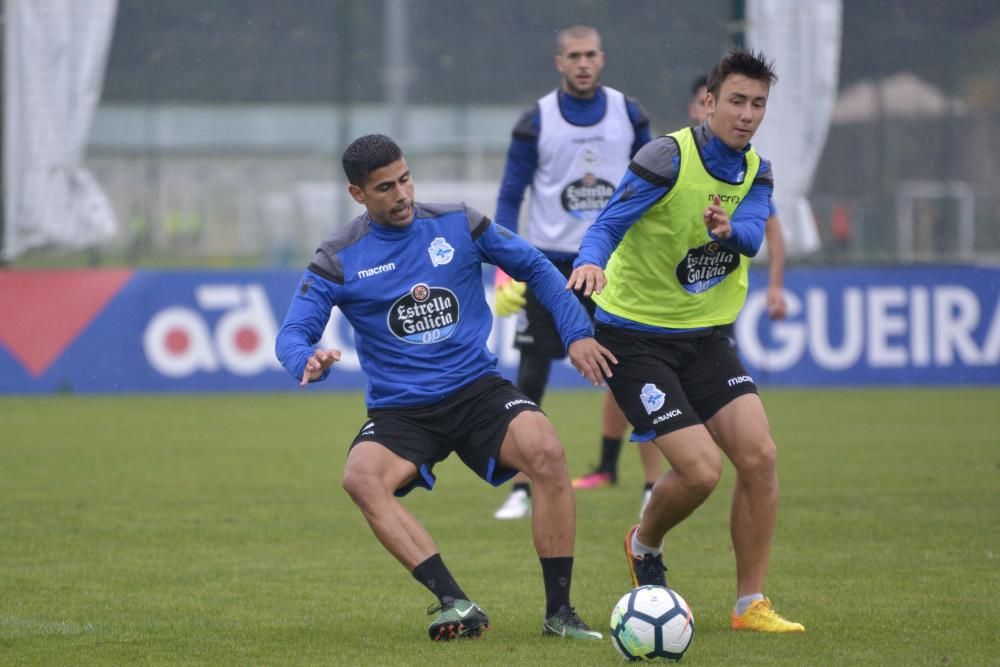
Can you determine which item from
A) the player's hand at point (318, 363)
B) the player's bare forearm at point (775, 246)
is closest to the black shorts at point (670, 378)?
the player's hand at point (318, 363)

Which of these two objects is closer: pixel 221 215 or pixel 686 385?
pixel 686 385

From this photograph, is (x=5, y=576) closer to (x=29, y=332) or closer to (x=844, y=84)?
(x=29, y=332)

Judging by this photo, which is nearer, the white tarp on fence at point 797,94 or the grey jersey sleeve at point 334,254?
the grey jersey sleeve at point 334,254

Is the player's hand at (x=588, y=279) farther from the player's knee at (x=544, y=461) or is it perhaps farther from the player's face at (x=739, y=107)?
the player's face at (x=739, y=107)

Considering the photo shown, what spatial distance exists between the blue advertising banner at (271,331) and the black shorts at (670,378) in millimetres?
10188

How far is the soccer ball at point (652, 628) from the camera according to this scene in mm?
5344

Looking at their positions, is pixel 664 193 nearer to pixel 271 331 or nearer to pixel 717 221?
pixel 717 221

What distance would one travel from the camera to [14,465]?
11414 millimetres

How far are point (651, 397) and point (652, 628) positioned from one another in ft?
3.55

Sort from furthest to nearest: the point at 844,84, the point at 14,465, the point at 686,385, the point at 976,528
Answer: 1. the point at 844,84
2. the point at 14,465
3. the point at 976,528
4. the point at 686,385

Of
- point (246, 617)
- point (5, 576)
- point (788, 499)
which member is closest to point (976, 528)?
point (788, 499)

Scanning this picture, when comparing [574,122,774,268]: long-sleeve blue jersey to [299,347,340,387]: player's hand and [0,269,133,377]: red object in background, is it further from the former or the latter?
[0,269,133,377]: red object in background

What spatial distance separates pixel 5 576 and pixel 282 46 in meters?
12.5

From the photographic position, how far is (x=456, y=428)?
20.0 ft
